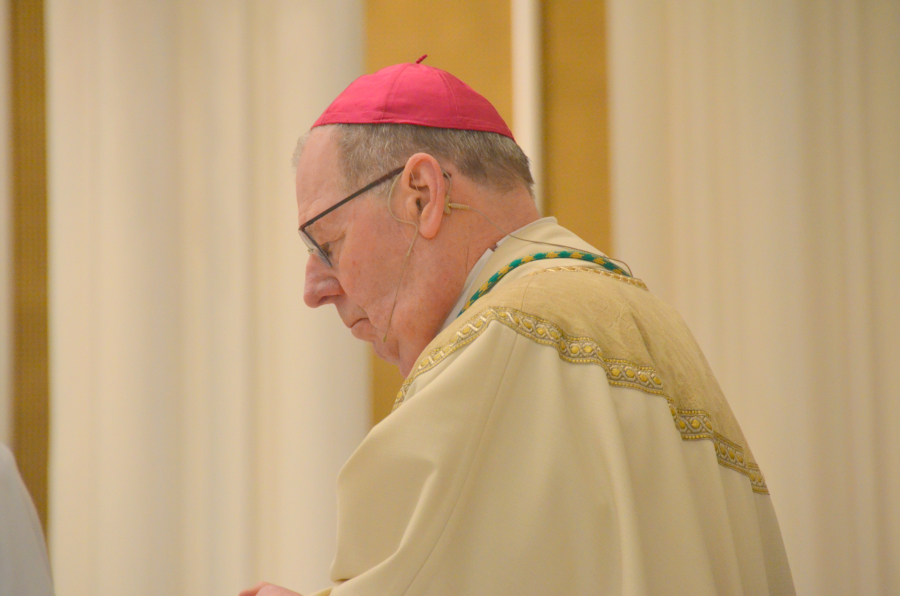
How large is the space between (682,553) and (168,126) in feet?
9.70

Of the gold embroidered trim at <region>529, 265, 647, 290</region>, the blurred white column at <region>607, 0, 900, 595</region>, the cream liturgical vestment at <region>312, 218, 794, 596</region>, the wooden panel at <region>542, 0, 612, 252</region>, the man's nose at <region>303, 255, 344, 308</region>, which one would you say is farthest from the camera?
the wooden panel at <region>542, 0, 612, 252</region>

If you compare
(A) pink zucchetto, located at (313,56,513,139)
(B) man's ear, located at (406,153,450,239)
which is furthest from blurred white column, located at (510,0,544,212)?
(B) man's ear, located at (406,153,450,239)

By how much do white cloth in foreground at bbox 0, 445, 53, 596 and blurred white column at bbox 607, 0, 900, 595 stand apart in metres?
2.14

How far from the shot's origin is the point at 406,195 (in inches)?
59.8

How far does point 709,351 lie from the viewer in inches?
112

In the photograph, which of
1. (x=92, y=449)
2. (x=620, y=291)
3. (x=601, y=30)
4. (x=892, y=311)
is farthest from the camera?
(x=92, y=449)

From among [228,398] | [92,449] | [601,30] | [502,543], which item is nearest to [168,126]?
[228,398]

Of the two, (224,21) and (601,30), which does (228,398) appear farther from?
(601,30)

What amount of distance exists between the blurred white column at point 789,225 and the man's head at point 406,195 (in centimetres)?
144

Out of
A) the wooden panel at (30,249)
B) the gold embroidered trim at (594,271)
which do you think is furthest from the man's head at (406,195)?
the wooden panel at (30,249)

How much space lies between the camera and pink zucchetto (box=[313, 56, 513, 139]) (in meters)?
1.63

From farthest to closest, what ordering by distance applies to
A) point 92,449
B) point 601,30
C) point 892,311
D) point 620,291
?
point 92,449, point 601,30, point 892,311, point 620,291

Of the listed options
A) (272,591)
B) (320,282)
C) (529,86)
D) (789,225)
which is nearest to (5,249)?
(320,282)

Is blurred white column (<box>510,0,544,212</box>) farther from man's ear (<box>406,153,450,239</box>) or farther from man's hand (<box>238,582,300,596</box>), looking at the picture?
man's hand (<box>238,582,300,596</box>)
